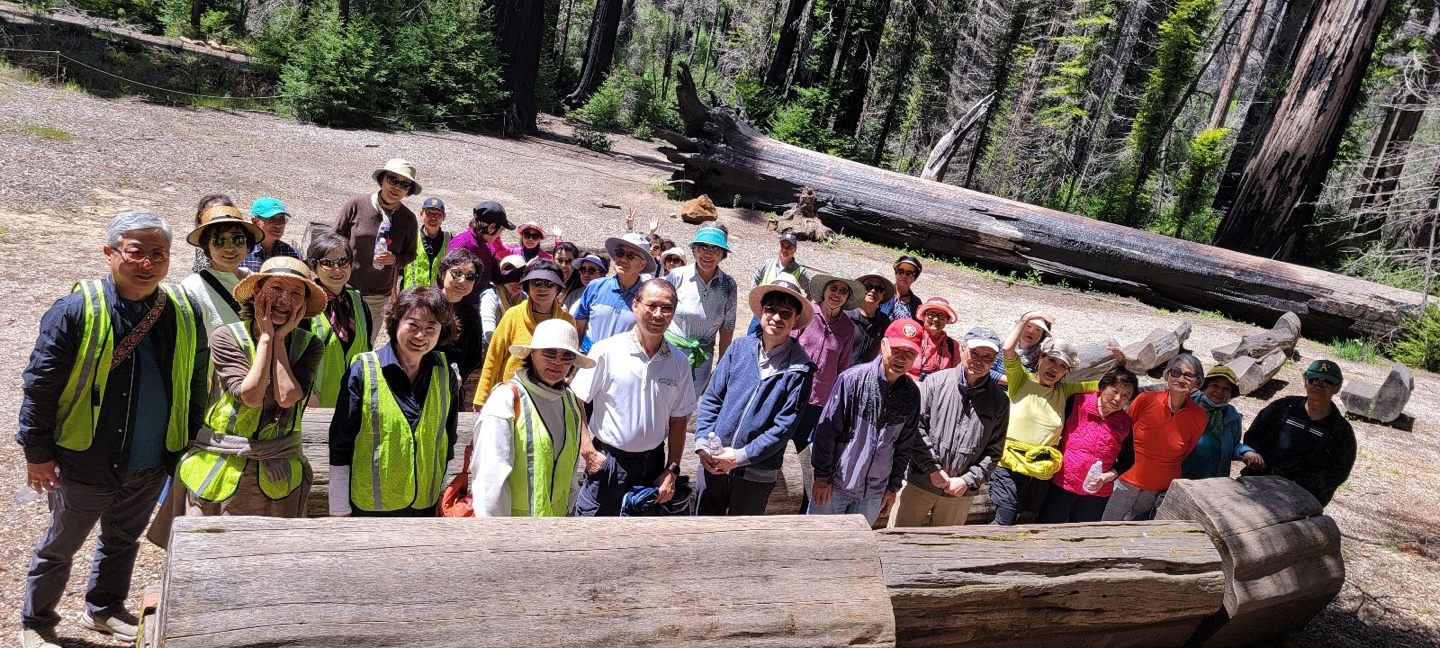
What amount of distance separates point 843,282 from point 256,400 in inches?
133

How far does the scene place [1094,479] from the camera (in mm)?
5016

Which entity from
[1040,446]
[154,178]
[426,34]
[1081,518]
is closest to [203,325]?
[1040,446]

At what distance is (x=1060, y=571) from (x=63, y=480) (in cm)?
416

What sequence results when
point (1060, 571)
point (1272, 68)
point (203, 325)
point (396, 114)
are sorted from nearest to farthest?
point (203, 325)
point (1060, 571)
point (396, 114)
point (1272, 68)

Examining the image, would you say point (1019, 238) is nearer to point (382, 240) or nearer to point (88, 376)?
point (382, 240)

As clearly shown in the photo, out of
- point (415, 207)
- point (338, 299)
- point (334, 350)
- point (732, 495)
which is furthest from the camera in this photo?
point (415, 207)

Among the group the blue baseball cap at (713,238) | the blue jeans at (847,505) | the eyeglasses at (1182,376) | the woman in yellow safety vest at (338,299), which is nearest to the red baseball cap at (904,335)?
the blue jeans at (847,505)

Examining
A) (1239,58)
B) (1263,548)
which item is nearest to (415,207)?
(1263,548)

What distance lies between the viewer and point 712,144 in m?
15.9

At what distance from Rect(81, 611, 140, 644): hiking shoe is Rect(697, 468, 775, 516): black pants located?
100 inches

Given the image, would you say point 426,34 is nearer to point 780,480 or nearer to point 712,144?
point 712,144

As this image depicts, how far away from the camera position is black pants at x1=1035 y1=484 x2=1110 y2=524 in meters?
5.15

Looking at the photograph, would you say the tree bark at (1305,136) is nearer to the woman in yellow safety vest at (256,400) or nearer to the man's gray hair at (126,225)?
the woman in yellow safety vest at (256,400)

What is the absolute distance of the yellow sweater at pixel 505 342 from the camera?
457 cm
